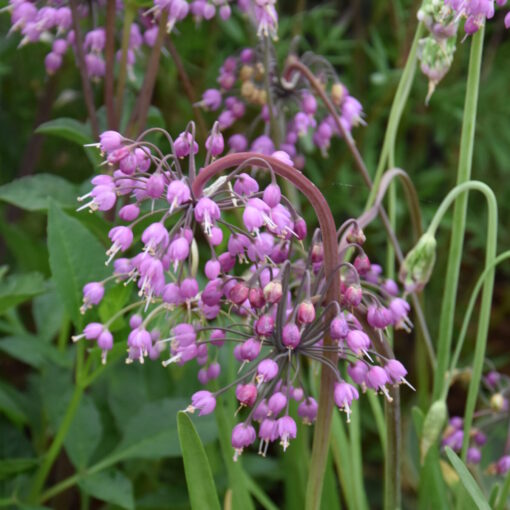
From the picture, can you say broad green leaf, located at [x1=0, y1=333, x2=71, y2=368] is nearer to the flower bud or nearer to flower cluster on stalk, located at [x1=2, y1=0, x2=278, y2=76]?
flower cluster on stalk, located at [x1=2, y1=0, x2=278, y2=76]

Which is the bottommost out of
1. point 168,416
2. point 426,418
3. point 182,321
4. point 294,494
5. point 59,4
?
point 294,494

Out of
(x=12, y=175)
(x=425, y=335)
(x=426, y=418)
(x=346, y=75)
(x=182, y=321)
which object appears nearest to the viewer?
(x=182, y=321)

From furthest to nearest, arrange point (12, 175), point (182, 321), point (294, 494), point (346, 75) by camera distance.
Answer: point (346, 75) < point (12, 175) < point (294, 494) < point (182, 321)

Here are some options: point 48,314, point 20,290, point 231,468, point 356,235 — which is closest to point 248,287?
point 356,235

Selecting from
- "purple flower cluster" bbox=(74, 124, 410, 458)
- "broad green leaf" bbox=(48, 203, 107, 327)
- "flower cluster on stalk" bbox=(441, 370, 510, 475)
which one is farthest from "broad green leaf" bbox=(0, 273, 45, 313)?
"flower cluster on stalk" bbox=(441, 370, 510, 475)

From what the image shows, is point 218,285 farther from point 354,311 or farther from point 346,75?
point 346,75

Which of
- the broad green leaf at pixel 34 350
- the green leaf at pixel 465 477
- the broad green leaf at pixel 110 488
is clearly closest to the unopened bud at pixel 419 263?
the green leaf at pixel 465 477

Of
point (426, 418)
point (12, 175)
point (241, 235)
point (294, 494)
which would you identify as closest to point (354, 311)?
point (241, 235)
